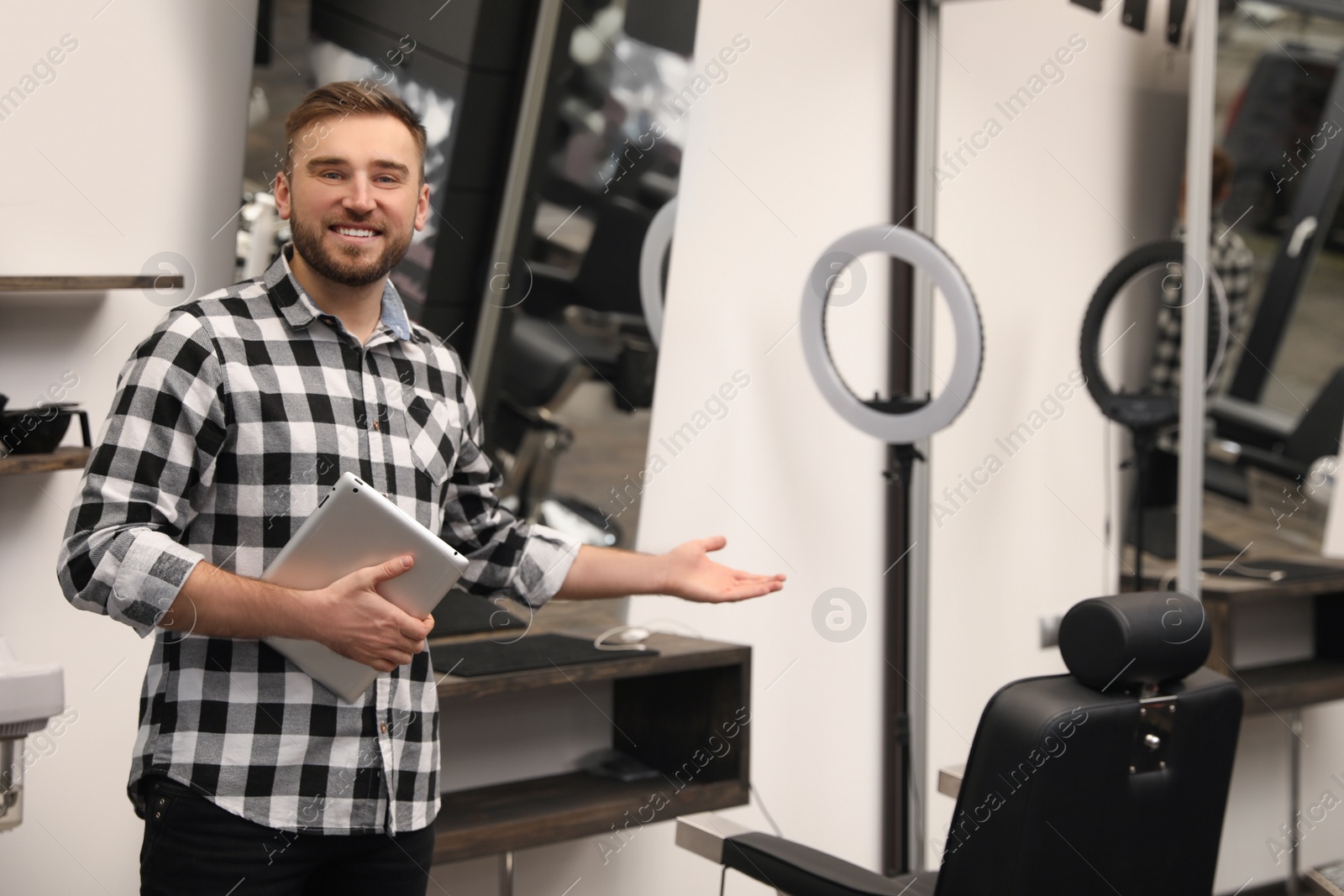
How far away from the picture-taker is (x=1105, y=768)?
62.3 inches

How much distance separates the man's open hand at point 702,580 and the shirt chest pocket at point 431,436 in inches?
14.6

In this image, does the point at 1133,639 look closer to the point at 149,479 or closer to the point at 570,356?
the point at 149,479

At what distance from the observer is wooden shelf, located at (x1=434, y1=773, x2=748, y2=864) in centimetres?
228

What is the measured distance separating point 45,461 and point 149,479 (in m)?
0.62

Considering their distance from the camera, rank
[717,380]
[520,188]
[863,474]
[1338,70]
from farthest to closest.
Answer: [1338,70], [863,474], [717,380], [520,188]

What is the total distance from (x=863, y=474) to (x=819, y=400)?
0.24 meters

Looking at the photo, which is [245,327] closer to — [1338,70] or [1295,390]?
[1295,390]

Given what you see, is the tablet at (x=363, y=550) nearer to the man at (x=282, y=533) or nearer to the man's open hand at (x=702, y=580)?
the man at (x=282, y=533)

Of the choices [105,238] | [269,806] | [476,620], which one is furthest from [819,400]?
[269,806]

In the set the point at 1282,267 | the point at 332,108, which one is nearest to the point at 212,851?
the point at 332,108

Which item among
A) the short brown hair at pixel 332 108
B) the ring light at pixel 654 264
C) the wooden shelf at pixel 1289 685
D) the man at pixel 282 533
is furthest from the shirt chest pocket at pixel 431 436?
the wooden shelf at pixel 1289 685

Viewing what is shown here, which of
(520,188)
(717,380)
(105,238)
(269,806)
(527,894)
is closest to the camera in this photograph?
(269,806)

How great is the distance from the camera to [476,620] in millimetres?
2479

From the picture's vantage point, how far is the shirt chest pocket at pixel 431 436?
167cm
